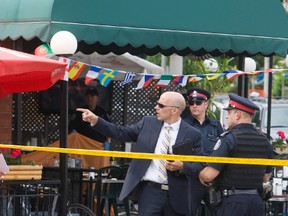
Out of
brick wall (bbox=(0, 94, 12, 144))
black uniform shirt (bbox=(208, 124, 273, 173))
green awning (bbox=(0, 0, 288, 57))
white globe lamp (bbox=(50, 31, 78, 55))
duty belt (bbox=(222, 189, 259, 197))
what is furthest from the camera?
brick wall (bbox=(0, 94, 12, 144))

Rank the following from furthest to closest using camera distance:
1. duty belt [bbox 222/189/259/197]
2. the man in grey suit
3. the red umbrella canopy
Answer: the red umbrella canopy → the man in grey suit → duty belt [bbox 222/189/259/197]

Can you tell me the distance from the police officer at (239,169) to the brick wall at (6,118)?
6220 millimetres

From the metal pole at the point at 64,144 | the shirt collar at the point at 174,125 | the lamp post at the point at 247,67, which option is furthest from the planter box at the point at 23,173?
the lamp post at the point at 247,67

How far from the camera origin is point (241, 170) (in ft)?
28.8

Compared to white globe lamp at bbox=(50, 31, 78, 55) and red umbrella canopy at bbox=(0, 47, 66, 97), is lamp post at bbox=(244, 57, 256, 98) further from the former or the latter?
red umbrella canopy at bbox=(0, 47, 66, 97)

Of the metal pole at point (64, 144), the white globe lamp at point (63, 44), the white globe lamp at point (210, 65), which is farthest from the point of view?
the white globe lamp at point (210, 65)

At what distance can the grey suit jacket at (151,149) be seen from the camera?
30.5 feet

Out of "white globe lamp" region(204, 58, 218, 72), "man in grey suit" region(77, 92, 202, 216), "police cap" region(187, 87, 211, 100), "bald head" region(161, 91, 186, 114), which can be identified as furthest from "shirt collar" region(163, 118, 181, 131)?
"white globe lamp" region(204, 58, 218, 72)

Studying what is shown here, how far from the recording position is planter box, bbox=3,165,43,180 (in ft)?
35.1

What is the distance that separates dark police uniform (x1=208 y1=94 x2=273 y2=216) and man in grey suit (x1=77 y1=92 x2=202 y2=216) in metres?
0.50

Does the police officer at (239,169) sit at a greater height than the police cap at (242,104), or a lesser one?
lesser

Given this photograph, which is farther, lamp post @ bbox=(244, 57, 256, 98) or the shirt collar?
lamp post @ bbox=(244, 57, 256, 98)

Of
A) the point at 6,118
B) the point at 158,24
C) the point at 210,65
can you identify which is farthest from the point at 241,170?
the point at 210,65

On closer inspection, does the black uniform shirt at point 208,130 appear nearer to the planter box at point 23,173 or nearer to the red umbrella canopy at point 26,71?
the red umbrella canopy at point 26,71
